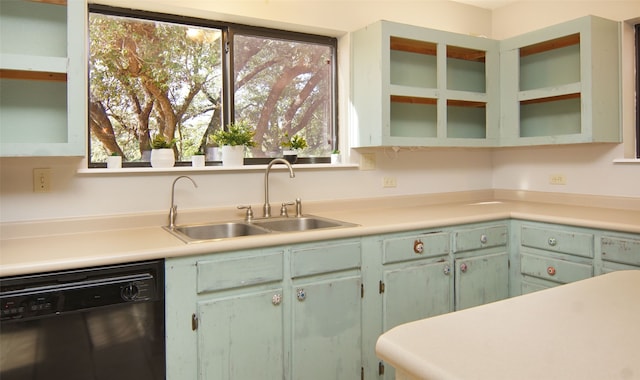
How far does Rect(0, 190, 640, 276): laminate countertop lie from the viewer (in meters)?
1.75

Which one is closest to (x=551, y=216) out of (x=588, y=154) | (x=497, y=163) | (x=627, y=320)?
(x=588, y=154)

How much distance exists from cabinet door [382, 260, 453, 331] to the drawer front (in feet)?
2.55

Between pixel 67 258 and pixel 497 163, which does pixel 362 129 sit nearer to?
pixel 497 163

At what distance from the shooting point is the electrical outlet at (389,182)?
3.19 meters

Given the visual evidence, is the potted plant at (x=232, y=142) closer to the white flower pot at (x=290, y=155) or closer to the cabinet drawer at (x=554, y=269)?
the white flower pot at (x=290, y=155)

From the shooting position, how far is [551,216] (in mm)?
2627

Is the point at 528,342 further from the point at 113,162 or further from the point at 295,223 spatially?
the point at 113,162

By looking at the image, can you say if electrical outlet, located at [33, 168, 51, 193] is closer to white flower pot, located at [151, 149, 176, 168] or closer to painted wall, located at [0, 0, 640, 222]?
painted wall, located at [0, 0, 640, 222]

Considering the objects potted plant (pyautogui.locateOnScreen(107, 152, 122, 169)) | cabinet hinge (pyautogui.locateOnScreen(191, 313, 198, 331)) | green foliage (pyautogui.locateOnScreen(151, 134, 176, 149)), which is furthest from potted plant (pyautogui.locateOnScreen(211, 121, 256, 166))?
cabinet hinge (pyautogui.locateOnScreen(191, 313, 198, 331))

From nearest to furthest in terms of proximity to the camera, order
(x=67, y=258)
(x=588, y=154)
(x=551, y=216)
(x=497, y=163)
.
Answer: (x=67, y=258) → (x=551, y=216) → (x=588, y=154) → (x=497, y=163)

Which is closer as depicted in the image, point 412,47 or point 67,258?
point 67,258

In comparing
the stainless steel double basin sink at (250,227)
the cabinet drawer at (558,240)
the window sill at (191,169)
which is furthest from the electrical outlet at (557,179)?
the stainless steel double basin sink at (250,227)

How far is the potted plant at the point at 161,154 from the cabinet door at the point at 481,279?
1.66 m

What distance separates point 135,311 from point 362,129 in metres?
1.74
